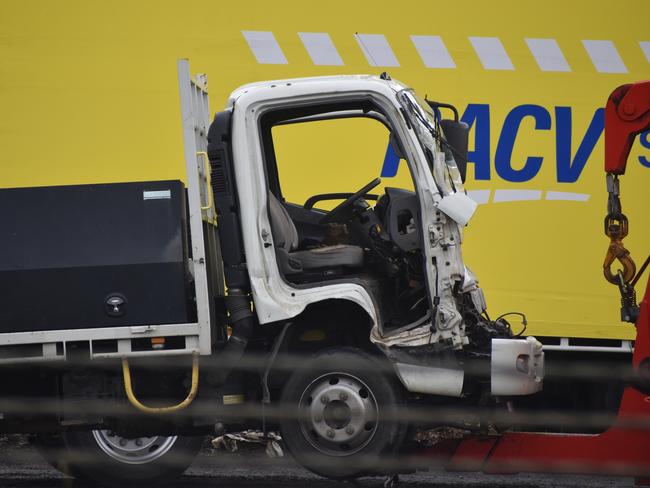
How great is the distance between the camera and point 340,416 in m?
6.83

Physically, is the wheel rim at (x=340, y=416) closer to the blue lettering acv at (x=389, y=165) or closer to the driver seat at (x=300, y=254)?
the driver seat at (x=300, y=254)

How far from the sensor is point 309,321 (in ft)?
23.3

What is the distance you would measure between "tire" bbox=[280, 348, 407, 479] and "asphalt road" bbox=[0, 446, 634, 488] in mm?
1286

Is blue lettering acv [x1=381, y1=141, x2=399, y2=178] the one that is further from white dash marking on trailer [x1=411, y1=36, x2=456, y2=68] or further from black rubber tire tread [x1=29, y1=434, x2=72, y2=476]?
black rubber tire tread [x1=29, y1=434, x2=72, y2=476]

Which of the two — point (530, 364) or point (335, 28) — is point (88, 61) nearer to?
point (335, 28)

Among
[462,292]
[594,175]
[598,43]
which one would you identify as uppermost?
[598,43]

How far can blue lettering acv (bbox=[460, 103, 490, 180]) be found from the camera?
9.07 metres

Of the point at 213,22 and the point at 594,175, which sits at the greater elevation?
the point at 213,22

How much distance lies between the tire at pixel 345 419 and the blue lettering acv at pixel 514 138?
2680 mm

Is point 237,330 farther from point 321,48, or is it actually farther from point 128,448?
point 321,48

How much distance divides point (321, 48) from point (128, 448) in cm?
324

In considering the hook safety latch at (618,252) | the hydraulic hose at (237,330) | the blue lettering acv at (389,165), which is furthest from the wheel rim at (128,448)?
the hook safety latch at (618,252)

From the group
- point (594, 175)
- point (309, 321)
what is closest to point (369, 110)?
point (309, 321)

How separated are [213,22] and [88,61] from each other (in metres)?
0.96
